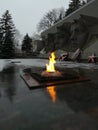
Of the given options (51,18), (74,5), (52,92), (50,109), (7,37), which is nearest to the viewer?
(50,109)

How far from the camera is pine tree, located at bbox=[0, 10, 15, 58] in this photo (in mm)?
29156

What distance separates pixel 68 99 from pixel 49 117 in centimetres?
90

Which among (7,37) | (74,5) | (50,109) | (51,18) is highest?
(74,5)

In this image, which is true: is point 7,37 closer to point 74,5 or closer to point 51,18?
point 51,18

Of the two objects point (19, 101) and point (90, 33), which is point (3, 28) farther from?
point (19, 101)

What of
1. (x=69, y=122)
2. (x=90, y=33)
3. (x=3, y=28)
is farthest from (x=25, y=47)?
(x=69, y=122)

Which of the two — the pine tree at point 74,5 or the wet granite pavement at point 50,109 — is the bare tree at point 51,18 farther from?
the wet granite pavement at point 50,109

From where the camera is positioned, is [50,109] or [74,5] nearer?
[50,109]

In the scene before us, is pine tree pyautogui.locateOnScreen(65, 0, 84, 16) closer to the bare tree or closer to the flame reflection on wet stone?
the bare tree

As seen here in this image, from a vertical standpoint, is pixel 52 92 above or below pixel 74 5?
below

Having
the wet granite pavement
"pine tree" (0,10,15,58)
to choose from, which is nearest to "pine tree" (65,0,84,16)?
"pine tree" (0,10,15,58)

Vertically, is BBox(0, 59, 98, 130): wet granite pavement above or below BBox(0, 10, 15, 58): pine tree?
below

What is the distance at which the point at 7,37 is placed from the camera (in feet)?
99.5

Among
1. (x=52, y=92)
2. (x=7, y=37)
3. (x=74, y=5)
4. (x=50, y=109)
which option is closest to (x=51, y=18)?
Answer: (x=74, y=5)
